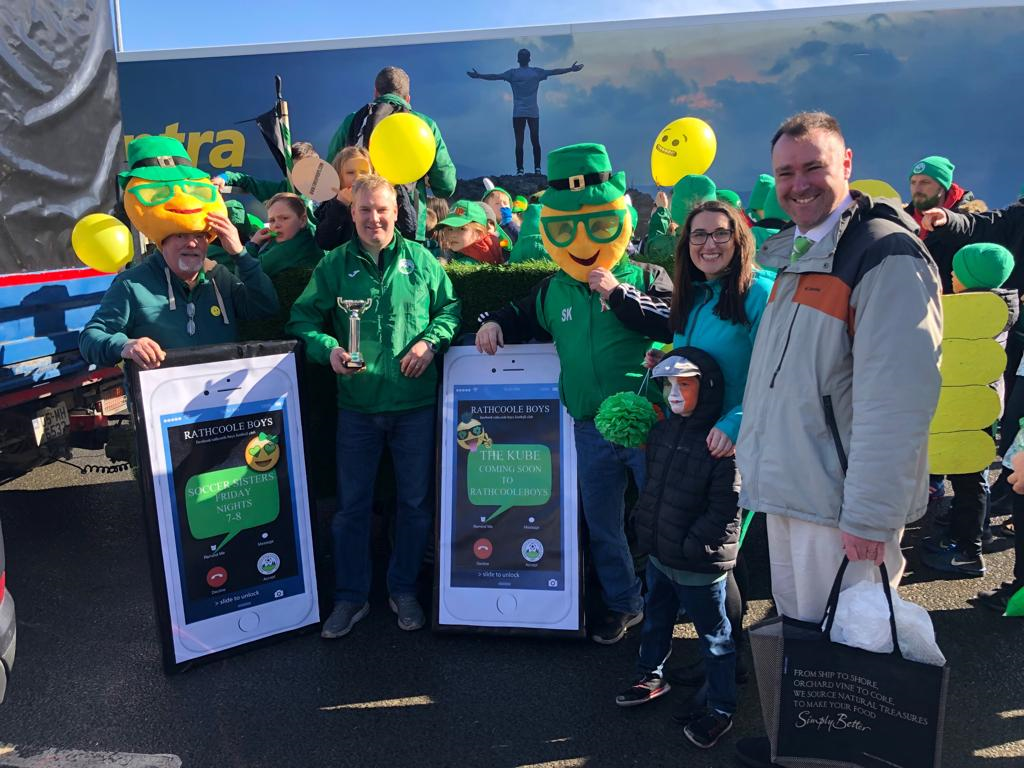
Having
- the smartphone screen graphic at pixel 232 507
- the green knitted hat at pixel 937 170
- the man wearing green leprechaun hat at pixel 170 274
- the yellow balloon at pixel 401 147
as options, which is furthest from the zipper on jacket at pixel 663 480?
the green knitted hat at pixel 937 170

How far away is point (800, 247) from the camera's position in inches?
82.7

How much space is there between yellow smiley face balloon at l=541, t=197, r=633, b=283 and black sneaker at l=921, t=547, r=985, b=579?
2555 mm

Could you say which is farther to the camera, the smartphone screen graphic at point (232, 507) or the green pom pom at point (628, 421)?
the smartphone screen graphic at point (232, 507)

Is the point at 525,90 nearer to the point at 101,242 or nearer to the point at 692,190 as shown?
the point at 692,190

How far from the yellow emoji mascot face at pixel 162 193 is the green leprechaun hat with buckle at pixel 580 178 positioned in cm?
152

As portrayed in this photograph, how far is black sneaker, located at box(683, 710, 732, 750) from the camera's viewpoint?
103 inches

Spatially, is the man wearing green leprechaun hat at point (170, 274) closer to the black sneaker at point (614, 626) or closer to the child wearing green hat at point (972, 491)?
the black sneaker at point (614, 626)

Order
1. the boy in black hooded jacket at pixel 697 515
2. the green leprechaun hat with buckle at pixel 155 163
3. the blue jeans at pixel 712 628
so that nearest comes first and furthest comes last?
1. the boy in black hooded jacket at pixel 697 515
2. the blue jeans at pixel 712 628
3. the green leprechaun hat with buckle at pixel 155 163

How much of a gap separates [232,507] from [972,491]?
373 centimetres

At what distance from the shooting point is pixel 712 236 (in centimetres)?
259

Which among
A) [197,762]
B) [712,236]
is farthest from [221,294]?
[712,236]

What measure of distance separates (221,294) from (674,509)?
2.27m

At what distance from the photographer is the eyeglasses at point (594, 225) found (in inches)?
118

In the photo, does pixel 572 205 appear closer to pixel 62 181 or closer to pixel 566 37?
pixel 62 181
